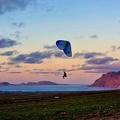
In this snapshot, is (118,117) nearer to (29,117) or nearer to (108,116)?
(108,116)

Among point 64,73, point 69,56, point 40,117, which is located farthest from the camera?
point 64,73

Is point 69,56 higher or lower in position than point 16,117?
higher

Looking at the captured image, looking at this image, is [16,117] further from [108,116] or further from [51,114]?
[108,116]

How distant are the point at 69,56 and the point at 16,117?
37.2 feet

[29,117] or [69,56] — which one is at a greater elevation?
[69,56]

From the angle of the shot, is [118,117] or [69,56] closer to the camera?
[118,117]

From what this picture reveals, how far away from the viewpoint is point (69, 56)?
4234cm

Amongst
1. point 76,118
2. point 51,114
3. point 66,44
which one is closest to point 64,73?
point 66,44

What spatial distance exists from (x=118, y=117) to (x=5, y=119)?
38.1ft

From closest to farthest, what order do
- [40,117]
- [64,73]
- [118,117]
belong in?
[118,117] < [40,117] < [64,73]

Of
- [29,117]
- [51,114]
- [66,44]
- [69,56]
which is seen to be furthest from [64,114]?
[66,44]

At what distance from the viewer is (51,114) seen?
3503 cm

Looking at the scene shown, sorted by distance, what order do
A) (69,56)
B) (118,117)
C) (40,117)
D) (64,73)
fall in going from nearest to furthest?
(118,117), (40,117), (69,56), (64,73)

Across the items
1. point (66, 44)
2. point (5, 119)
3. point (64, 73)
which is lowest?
point (5, 119)
